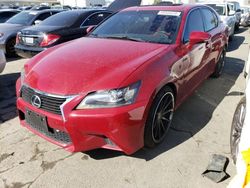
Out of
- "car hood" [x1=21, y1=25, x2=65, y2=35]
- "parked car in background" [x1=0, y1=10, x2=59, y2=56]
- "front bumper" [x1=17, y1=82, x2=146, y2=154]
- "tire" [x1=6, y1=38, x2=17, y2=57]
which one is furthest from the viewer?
"tire" [x1=6, y1=38, x2=17, y2=57]

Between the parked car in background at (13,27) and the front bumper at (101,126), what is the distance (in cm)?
662

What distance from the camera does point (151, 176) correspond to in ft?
9.32

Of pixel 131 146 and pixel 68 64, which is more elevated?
pixel 68 64

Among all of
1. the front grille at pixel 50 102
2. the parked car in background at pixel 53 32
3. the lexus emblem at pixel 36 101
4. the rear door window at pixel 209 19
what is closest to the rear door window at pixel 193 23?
the rear door window at pixel 209 19

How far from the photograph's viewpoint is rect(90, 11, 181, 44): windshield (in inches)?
145

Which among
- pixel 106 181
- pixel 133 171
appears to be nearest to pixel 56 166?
pixel 106 181

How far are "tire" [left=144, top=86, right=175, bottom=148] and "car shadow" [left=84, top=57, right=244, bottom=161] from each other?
13 cm

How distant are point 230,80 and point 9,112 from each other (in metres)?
4.62

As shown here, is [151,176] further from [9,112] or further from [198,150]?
[9,112]

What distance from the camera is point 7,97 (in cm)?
507

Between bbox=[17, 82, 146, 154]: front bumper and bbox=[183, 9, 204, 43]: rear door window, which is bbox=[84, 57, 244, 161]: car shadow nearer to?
bbox=[17, 82, 146, 154]: front bumper

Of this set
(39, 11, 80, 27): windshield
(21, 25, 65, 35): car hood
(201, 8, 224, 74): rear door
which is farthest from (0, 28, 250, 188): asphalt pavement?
(39, 11, 80, 27): windshield

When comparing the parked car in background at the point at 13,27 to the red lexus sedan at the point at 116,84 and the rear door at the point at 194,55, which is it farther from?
the rear door at the point at 194,55

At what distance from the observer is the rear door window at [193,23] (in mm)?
3838
